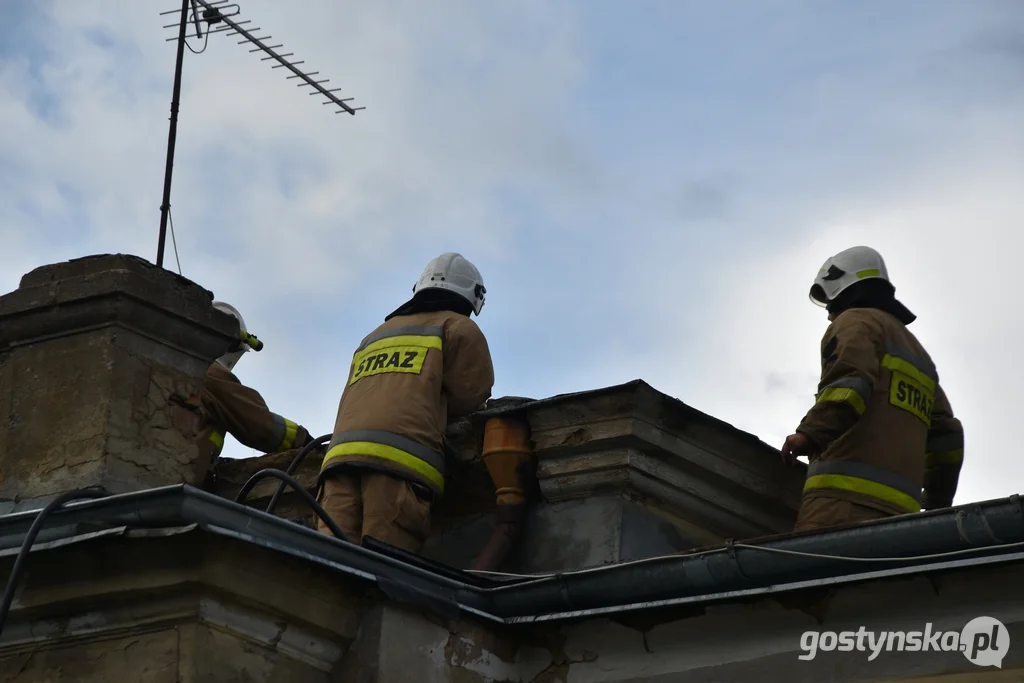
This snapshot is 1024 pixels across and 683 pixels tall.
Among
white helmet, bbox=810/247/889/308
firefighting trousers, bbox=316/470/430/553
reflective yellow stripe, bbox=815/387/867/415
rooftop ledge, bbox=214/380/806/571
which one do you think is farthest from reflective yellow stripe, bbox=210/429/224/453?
reflective yellow stripe, bbox=815/387/867/415

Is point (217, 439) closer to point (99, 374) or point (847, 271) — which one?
point (99, 374)

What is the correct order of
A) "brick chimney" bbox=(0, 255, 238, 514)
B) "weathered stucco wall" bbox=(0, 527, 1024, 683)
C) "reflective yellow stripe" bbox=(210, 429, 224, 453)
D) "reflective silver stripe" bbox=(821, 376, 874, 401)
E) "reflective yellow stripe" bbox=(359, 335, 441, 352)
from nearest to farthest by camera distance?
"weathered stucco wall" bbox=(0, 527, 1024, 683), "brick chimney" bbox=(0, 255, 238, 514), "reflective silver stripe" bbox=(821, 376, 874, 401), "reflective yellow stripe" bbox=(359, 335, 441, 352), "reflective yellow stripe" bbox=(210, 429, 224, 453)

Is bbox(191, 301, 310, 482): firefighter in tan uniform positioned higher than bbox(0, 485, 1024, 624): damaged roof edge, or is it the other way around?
bbox(191, 301, 310, 482): firefighter in tan uniform

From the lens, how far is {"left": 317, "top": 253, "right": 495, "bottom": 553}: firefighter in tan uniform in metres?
7.82

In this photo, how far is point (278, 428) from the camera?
10258 millimetres

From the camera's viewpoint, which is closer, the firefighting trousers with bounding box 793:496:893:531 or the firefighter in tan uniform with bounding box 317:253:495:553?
the firefighting trousers with bounding box 793:496:893:531

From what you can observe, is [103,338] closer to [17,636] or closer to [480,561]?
[17,636]

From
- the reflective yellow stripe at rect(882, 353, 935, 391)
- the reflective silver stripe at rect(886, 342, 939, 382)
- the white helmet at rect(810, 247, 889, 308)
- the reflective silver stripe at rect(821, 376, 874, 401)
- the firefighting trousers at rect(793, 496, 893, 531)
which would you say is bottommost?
the firefighting trousers at rect(793, 496, 893, 531)

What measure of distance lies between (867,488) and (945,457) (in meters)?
0.99

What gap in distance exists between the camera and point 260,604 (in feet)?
18.5

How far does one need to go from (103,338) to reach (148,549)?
147 cm

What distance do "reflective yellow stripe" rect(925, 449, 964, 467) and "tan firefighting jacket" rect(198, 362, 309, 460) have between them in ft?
13.2

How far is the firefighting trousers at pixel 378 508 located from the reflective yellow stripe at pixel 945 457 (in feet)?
8.80

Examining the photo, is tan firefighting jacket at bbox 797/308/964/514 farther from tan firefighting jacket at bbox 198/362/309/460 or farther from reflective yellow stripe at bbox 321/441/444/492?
tan firefighting jacket at bbox 198/362/309/460
